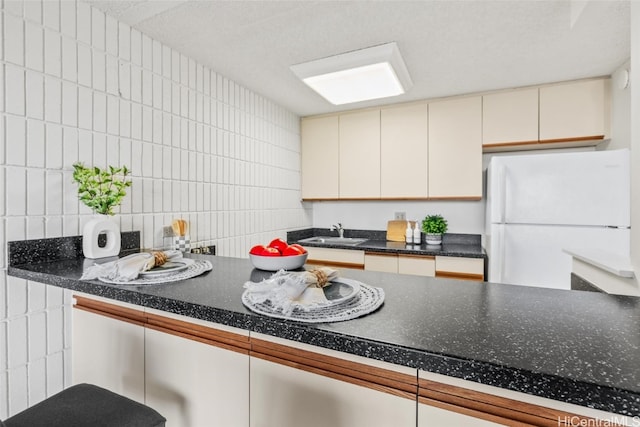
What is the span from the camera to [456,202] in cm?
306

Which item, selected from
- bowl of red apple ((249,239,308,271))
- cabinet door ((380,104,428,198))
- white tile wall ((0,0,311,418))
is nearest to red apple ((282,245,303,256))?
bowl of red apple ((249,239,308,271))

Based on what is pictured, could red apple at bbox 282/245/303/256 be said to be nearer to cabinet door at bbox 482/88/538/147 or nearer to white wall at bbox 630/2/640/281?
white wall at bbox 630/2/640/281

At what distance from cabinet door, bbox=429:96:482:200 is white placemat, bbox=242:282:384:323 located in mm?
2204

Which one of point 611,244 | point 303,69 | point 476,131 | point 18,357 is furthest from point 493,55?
point 18,357

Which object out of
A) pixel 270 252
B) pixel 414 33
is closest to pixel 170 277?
pixel 270 252

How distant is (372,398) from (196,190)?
5.99 ft

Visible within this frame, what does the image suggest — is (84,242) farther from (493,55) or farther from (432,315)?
(493,55)

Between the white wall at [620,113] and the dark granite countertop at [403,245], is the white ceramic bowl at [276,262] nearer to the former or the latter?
the dark granite countertop at [403,245]

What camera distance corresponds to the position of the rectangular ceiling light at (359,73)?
69.4 inches

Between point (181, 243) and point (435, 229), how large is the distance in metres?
2.23

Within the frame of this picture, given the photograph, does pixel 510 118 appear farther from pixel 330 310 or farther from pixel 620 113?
pixel 330 310

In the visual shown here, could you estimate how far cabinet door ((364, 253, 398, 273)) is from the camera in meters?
2.72

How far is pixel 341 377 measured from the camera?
2.46 ft

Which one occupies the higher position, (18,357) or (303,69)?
(303,69)
